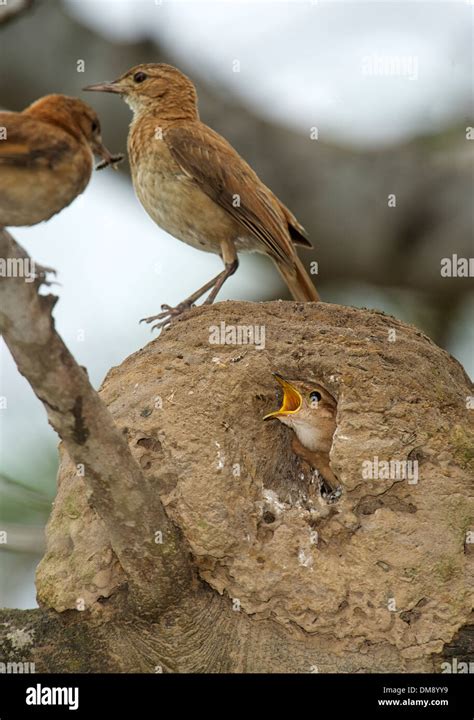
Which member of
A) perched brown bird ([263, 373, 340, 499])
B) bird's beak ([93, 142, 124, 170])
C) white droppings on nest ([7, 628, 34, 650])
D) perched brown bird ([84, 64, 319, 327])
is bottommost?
white droppings on nest ([7, 628, 34, 650])

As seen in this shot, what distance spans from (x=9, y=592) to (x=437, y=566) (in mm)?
3640

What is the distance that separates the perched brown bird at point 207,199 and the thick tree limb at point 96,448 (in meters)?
2.37

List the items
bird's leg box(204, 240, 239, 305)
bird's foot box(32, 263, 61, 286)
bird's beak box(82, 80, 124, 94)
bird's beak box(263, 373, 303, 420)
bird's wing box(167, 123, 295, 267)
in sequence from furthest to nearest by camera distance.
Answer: bird's beak box(82, 80, 124, 94)
bird's leg box(204, 240, 239, 305)
bird's wing box(167, 123, 295, 267)
bird's beak box(263, 373, 303, 420)
bird's foot box(32, 263, 61, 286)

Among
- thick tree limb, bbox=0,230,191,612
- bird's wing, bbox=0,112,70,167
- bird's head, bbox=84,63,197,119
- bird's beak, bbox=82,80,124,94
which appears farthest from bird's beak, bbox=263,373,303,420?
bird's beak, bbox=82,80,124,94

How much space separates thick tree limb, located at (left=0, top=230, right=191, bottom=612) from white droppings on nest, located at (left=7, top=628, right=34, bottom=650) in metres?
0.50

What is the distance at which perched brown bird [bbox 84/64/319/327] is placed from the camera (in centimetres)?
797

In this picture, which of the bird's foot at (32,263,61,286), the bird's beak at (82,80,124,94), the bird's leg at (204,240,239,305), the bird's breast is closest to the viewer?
the bird's foot at (32,263,61,286)

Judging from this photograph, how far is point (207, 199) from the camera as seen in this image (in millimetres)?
8086

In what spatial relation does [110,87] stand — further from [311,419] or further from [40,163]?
[40,163]

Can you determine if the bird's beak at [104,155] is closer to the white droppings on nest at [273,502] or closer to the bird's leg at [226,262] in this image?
the white droppings on nest at [273,502]

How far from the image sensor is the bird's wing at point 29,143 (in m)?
5.04

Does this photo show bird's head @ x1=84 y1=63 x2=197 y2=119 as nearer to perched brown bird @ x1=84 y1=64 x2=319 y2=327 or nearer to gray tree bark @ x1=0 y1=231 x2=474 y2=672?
perched brown bird @ x1=84 y1=64 x2=319 y2=327

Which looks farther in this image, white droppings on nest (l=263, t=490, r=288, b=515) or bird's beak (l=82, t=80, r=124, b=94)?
bird's beak (l=82, t=80, r=124, b=94)

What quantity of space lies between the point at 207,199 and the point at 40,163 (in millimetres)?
3088
